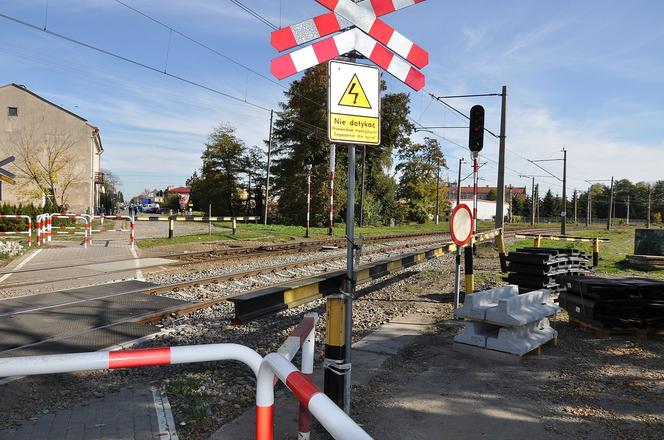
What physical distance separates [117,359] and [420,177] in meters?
59.8

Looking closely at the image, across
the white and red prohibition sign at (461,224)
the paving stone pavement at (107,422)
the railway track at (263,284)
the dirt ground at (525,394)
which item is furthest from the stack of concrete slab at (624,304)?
the paving stone pavement at (107,422)

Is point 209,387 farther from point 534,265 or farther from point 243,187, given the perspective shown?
point 243,187

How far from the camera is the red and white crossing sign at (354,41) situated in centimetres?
323

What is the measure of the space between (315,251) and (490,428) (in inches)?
562

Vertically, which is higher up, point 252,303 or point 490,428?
point 252,303

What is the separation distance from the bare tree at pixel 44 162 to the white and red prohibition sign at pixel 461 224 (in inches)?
1408

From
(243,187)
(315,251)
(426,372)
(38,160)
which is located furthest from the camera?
(243,187)

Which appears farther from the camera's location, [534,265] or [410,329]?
[534,265]

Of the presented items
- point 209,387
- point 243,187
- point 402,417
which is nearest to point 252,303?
point 209,387

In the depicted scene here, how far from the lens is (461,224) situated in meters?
7.76

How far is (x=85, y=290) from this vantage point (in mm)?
9086

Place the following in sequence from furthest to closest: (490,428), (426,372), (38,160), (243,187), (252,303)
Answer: (243,187), (38,160), (426,372), (252,303), (490,428)

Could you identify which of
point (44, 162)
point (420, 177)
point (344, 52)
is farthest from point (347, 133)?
point (420, 177)

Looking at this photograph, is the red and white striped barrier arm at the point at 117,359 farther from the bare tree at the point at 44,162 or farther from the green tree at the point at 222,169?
the green tree at the point at 222,169
